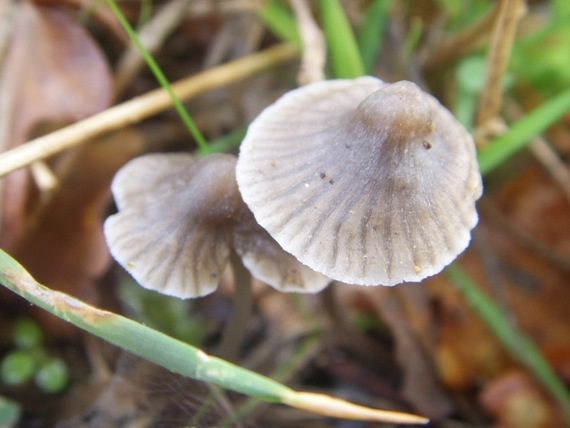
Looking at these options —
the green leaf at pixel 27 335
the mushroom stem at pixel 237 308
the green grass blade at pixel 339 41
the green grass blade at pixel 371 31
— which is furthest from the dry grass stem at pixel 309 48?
the green leaf at pixel 27 335

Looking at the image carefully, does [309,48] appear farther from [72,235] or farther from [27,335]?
[27,335]

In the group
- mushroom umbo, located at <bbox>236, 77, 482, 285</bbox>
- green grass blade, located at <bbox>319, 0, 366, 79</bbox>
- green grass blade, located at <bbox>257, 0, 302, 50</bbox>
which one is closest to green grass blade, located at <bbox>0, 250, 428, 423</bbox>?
mushroom umbo, located at <bbox>236, 77, 482, 285</bbox>

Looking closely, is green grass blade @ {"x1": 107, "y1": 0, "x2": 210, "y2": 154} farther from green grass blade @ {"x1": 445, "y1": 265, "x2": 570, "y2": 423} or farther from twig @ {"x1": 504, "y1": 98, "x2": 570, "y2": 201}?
twig @ {"x1": 504, "y1": 98, "x2": 570, "y2": 201}

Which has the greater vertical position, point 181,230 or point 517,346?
point 181,230

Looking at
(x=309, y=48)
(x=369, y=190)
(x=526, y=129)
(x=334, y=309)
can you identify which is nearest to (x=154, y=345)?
(x=369, y=190)

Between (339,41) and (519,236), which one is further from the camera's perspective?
(519,236)

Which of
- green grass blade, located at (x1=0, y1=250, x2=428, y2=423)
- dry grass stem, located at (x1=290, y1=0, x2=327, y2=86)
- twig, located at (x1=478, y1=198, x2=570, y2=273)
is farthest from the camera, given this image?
twig, located at (x1=478, y1=198, x2=570, y2=273)
